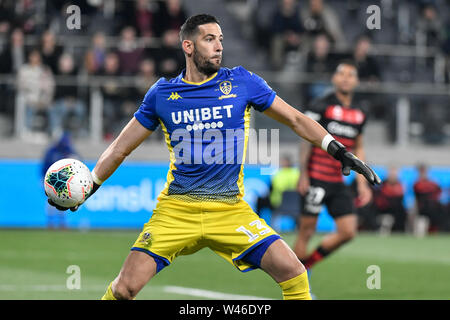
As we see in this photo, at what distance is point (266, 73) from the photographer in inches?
841

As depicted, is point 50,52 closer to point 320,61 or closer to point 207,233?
point 320,61

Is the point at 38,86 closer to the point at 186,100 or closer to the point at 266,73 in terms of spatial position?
the point at 266,73

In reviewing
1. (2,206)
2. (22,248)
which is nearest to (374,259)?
(22,248)

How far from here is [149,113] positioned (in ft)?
21.5

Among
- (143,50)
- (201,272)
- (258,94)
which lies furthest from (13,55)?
(258,94)

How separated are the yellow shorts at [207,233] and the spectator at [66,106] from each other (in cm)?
1337

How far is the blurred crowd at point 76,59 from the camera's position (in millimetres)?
19469

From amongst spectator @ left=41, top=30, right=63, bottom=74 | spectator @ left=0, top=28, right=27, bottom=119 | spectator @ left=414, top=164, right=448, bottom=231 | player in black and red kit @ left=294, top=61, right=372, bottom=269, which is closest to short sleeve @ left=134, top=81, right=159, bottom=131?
player in black and red kit @ left=294, top=61, right=372, bottom=269

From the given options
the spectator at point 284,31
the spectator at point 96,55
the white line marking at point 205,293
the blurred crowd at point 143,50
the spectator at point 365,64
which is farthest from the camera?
the spectator at point 284,31

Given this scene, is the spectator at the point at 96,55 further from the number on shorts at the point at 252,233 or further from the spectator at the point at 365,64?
the number on shorts at the point at 252,233

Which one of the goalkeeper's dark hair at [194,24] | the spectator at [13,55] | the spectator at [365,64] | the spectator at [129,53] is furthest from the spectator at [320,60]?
the goalkeeper's dark hair at [194,24]

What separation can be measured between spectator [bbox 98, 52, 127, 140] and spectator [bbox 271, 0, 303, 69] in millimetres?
4354
